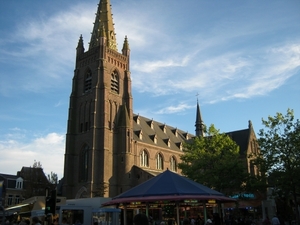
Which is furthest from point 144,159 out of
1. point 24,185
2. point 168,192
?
point 168,192

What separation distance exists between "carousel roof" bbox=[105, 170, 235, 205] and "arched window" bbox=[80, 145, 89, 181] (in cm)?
3301

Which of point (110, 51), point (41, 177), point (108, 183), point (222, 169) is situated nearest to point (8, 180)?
point (41, 177)

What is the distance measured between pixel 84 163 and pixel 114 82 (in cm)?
1552

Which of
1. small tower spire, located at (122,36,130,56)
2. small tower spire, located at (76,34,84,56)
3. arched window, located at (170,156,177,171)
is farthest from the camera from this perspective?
arched window, located at (170,156,177,171)

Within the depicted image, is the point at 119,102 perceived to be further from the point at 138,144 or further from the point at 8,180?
the point at 8,180

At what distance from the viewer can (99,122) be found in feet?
174

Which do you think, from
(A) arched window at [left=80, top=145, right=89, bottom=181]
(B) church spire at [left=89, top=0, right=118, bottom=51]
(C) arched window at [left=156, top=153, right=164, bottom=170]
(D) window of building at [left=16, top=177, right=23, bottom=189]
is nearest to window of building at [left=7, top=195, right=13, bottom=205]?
(D) window of building at [left=16, top=177, right=23, bottom=189]

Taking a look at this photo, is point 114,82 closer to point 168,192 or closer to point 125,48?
point 125,48

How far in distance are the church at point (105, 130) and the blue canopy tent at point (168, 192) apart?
28.7m

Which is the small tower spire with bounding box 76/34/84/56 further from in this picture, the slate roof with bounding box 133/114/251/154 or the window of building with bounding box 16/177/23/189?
the window of building with bounding box 16/177/23/189

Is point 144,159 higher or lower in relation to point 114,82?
lower

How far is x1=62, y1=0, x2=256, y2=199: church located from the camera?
5131 centimetres

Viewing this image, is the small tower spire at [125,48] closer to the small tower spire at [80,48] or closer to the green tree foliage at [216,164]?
the small tower spire at [80,48]

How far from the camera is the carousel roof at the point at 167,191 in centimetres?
1888
